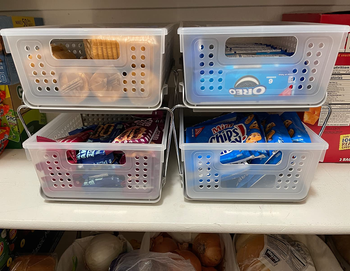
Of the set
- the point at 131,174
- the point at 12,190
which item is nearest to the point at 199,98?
the point at 131,174

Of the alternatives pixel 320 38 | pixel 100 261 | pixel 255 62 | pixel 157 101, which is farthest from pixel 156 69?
pixel 100 261

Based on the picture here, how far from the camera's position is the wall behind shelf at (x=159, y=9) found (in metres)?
0.83

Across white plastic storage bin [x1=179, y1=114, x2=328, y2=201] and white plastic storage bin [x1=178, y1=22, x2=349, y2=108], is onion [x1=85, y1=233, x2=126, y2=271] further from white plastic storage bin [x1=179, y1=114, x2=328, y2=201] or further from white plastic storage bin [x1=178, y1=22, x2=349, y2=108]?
white plastic storage bin [x1=178, y1=22, x2=349, y2=108]

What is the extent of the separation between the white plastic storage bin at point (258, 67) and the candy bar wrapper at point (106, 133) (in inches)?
9.8

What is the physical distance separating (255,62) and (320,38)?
0.43 ft

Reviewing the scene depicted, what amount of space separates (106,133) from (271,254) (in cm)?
64

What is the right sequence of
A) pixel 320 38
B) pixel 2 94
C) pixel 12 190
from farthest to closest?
1. pixel 2 94
2. pixel 12 190
3. pixel 320 38

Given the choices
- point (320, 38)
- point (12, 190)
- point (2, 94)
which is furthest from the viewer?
point (2, 94)

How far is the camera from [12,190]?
658mm

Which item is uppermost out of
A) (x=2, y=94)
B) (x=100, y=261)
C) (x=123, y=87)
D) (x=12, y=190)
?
(x=123, y=87)

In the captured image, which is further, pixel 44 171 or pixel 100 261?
pixel 100 261

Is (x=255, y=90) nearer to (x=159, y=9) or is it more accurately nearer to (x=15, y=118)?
(x=159, y=9)

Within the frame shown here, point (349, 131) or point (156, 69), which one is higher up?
point (156, 69)

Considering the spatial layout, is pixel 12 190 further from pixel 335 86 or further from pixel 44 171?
pixel 335 86
